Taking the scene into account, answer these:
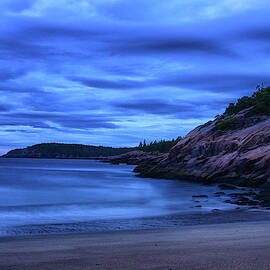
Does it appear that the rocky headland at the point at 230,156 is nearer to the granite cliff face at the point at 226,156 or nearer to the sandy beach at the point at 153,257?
the granite cliff face at the point at 226,156

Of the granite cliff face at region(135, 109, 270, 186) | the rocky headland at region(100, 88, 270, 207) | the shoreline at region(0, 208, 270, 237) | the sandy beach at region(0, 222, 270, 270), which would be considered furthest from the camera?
the granite cliff face at region(135, 109, 270, 186)

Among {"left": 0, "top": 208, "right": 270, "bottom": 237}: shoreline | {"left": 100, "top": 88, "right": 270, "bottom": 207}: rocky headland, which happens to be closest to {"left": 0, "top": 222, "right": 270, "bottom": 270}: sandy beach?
{"left": 0, "top": 208, "right": 270, "bottom": 237}: shoreline

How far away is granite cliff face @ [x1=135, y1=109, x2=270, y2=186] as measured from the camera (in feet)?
125

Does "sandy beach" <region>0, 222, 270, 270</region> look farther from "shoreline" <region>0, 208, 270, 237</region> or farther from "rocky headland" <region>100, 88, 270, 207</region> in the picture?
"rocky headland" <region>100, 88, 270, 207</region>

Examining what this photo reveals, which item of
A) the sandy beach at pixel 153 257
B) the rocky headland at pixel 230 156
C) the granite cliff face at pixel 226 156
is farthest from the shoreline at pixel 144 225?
the granite cliff face at pixel 226 156

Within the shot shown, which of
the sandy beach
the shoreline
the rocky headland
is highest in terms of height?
the rocky headland

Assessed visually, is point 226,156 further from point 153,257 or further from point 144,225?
point 153,257

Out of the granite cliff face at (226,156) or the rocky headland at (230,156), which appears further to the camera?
the granite cliff face at (226,156)

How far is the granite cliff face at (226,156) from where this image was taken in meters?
38.2

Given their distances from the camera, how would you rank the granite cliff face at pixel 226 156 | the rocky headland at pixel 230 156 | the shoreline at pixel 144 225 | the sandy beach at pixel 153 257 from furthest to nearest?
1. the granite cliff face at pixel 226 156
2. the rocky headland at pixel 230 156
3. the shoreline at pixel 144 225
4. the sandy beach at pixel 153 257

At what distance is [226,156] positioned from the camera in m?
44.7

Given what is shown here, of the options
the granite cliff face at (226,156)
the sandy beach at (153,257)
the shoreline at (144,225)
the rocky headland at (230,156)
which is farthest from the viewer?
the granite cliff face at (226,156)

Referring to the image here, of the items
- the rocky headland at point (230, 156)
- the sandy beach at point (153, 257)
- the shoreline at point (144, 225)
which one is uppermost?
the rocky headland at point (230, 156)

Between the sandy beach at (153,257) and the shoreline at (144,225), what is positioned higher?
the sandy beach at (153,257)
